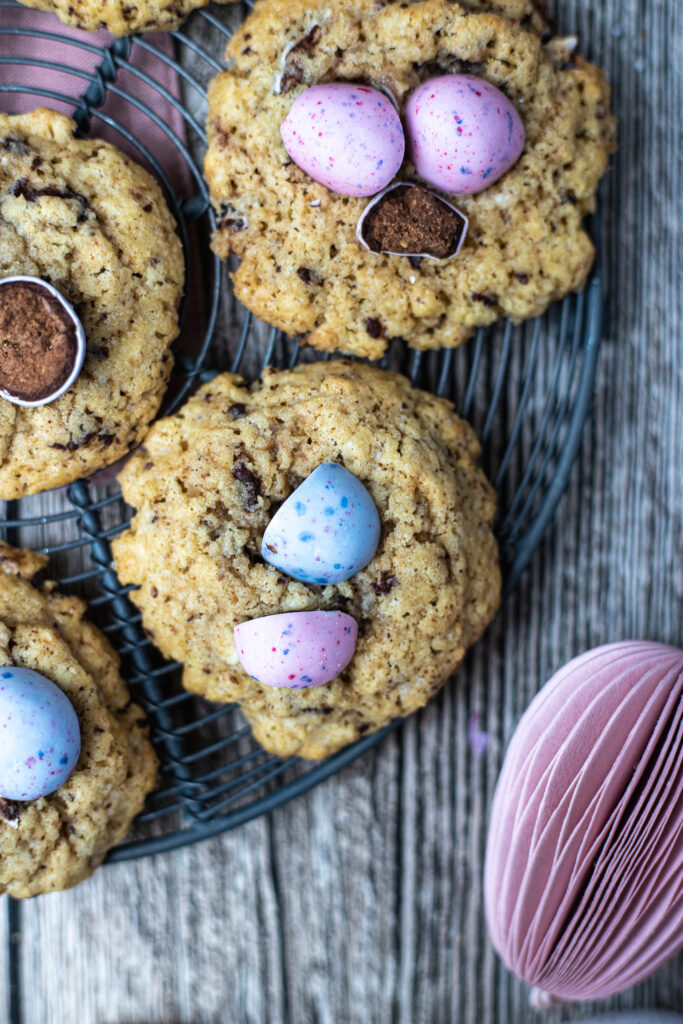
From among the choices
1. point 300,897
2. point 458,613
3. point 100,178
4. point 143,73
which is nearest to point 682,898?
point 458,613

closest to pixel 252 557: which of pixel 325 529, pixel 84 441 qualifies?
pixel 325 529

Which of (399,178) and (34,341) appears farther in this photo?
(399,178)

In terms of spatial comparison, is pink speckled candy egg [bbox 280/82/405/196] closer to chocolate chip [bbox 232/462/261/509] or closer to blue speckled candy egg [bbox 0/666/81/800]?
chocolate chip [bbox 232/462/261/509]

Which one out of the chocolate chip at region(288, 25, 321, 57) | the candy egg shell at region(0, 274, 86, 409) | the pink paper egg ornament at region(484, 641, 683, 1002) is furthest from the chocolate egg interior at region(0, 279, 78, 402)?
the pink paper egg ornament at region(484, 641, 683, 1002)

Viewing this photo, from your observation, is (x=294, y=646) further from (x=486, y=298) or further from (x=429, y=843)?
(x=429, y=843)

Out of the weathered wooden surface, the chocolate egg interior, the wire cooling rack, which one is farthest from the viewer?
the weathered wooden surface

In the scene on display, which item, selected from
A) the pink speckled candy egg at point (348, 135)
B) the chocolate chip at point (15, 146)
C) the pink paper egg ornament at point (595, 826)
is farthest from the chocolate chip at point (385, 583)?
the chocolate chip at point (15, 146)

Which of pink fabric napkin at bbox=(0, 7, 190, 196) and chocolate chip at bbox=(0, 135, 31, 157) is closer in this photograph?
chocolate chip at bbox=(0, 135, 31, 157)

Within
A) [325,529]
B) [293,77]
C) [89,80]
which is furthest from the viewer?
[89,80]
